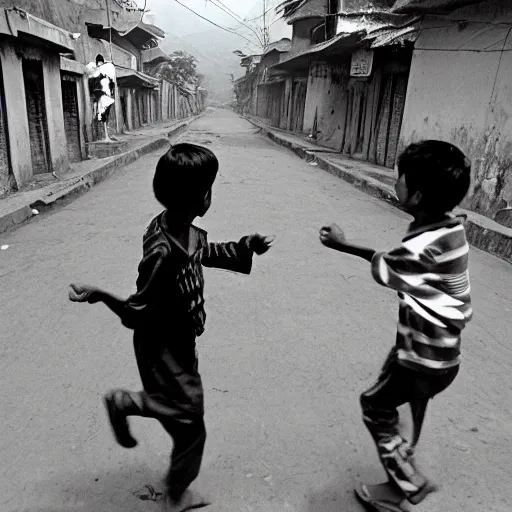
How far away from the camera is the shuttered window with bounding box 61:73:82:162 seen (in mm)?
13008

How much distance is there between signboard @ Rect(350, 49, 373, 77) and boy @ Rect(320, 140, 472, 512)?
1245 cm

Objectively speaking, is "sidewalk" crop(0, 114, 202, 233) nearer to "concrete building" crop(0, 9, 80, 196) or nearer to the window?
"concrete building" crop(0, 9, 80, 196)

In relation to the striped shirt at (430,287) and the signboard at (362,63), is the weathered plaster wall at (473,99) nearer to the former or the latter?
the signboard at (362,63)

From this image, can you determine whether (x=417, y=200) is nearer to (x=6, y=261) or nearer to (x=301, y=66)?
(x=6, y=261)

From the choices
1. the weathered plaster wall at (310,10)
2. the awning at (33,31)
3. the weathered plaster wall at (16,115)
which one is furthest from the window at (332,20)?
the weathered plaster wall at (16,115)

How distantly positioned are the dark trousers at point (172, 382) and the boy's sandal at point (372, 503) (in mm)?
774

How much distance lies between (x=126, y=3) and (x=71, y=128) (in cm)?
1466

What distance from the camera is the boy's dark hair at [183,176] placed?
5.31 ft

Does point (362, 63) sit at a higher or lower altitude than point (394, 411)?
higher

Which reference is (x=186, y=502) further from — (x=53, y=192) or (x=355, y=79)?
(x=355, y=79)

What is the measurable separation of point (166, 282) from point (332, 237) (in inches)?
25.0

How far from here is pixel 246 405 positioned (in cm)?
278

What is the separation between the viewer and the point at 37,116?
33.8 feet

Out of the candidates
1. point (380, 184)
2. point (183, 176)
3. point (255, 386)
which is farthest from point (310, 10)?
point (183, 176)
